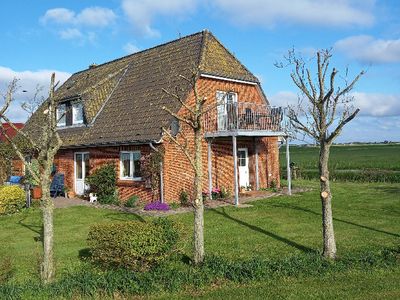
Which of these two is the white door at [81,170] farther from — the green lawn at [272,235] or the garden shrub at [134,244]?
the garden shrub at [134,244]

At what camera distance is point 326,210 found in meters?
9.61

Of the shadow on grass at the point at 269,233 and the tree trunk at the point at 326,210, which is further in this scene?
the shadow on grass at the point at 269,233

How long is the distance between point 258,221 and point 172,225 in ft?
19.1

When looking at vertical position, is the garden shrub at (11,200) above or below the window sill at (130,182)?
below

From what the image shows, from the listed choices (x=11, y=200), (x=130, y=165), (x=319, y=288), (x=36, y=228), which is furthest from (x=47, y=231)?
(x=130, y=165)

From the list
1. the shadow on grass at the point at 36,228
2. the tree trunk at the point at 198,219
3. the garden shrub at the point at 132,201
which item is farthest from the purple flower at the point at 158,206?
the tree trunk at the point at 198,219

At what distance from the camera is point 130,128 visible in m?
21.0

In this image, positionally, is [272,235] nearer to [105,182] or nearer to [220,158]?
[220,158]

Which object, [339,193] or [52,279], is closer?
[52,279]

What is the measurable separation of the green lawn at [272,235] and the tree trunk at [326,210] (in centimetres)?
69

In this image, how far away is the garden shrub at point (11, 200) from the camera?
18.6m

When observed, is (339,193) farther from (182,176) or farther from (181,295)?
(181,295)

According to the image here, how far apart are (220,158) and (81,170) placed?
26.6 feet

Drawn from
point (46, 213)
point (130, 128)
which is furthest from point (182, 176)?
point (46, 213)
